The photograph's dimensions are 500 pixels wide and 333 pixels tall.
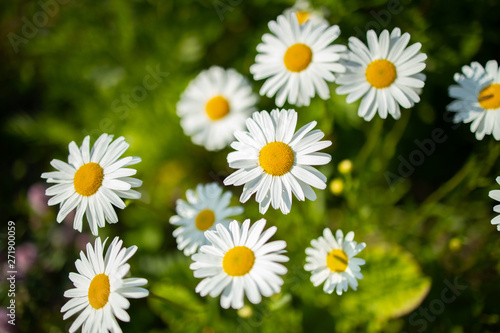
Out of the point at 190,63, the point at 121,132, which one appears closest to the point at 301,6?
the point at 190,63

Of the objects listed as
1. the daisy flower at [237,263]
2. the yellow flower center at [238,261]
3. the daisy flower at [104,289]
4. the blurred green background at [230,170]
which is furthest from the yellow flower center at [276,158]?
the daisy flower at [104,289]

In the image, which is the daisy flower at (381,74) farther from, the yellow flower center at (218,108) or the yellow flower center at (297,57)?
the yellow flower center at (218,108)

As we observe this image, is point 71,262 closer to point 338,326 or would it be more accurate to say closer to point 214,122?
point 214,122

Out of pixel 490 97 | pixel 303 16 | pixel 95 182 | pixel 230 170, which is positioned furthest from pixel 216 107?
pixel 490 97

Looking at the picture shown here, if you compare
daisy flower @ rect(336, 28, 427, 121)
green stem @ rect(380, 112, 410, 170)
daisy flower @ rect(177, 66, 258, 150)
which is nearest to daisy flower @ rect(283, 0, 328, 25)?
daisy flower @ rect(177, 66, 258, 150)

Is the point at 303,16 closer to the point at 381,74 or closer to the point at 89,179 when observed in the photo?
the point at 381,74

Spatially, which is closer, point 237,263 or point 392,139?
point 237,263

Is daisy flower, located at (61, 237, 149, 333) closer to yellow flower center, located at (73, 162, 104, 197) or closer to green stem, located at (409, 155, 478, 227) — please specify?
yellow flower center, located at (73, 162, 104, 197)
